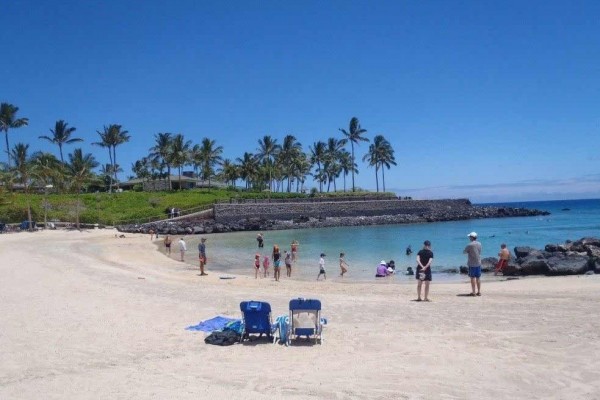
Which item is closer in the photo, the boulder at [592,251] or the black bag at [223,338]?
the black bag at [223,338]

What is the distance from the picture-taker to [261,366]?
782cm

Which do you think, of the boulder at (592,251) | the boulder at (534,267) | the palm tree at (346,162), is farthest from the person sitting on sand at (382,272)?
the palm tree at (346,162)

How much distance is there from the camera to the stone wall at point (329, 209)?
6544cm

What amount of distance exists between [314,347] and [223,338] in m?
1.70

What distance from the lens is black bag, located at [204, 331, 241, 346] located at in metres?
9.05

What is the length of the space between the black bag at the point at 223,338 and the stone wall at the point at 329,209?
52.9 m

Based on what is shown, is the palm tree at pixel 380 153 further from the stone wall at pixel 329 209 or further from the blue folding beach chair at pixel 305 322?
the blue folding beach chair at pixel 305 322

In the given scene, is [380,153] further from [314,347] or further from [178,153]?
[314,347]

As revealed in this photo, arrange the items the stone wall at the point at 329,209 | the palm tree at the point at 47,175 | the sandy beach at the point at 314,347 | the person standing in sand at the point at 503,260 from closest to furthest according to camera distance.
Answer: the sandy beach at the point at 314,347
the person standing in sand at the point at 503,260
the palm tree at the point at 47,175
the stone wall at the point at 329,209

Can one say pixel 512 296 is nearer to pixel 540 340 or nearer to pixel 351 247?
pixel 540 340

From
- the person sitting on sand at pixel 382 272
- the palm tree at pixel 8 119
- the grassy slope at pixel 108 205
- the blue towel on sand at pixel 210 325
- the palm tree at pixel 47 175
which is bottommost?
the person sitting on sand at pixel 382 272

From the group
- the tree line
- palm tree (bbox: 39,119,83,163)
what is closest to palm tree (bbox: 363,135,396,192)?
the tree line

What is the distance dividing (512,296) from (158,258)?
2001 cm

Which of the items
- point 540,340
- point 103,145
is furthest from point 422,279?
point 103,145
